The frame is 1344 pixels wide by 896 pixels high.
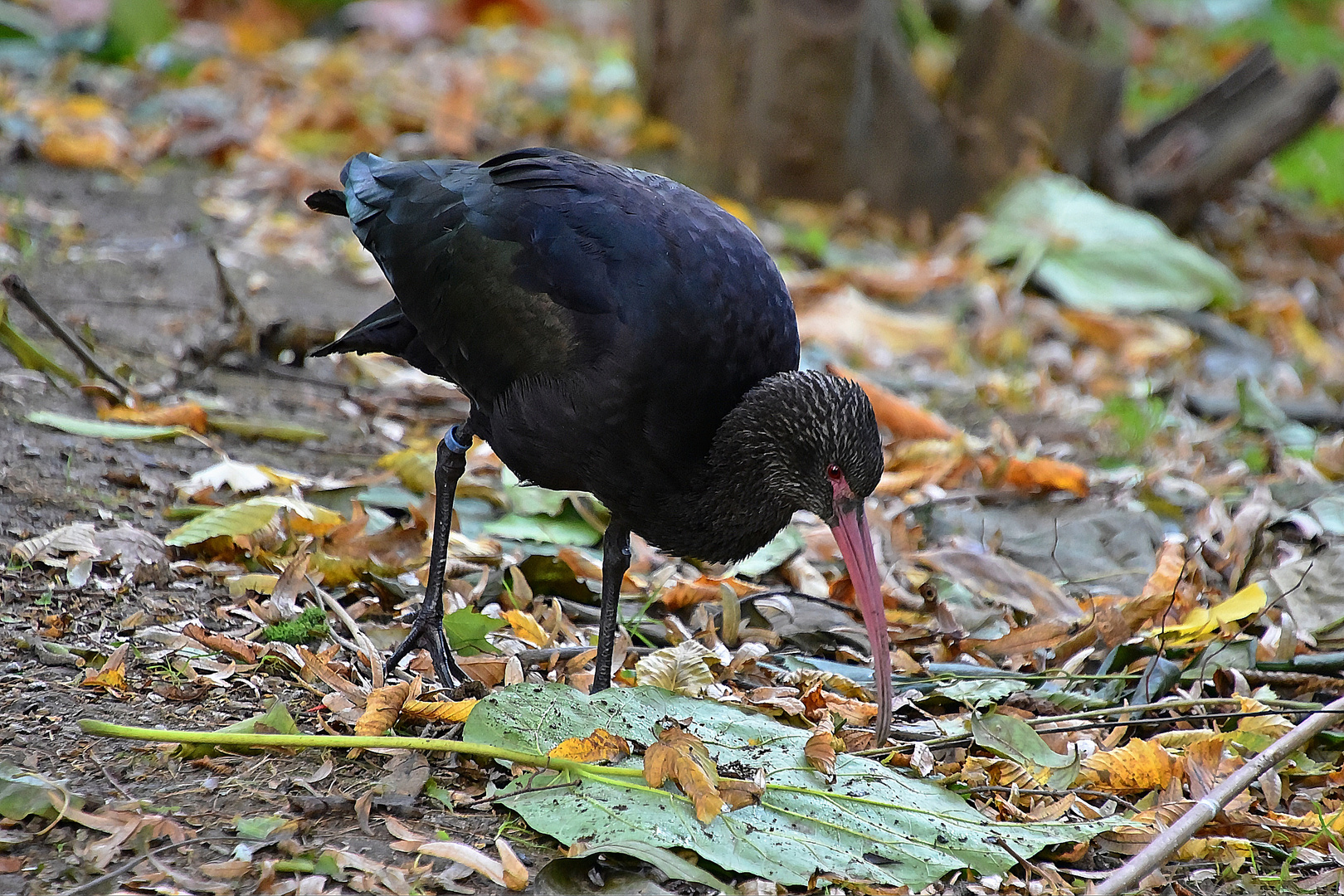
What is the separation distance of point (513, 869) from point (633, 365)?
45.8 inches

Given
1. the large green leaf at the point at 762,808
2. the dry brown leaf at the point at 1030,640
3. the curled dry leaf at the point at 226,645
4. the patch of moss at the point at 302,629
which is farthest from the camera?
the dry brown leaf at the point at 1030,640

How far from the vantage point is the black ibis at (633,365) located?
3.17 m

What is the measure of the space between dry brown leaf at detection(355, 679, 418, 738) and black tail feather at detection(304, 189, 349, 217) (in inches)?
57.6

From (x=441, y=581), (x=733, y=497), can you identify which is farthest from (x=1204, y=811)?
(x=441, y=581)

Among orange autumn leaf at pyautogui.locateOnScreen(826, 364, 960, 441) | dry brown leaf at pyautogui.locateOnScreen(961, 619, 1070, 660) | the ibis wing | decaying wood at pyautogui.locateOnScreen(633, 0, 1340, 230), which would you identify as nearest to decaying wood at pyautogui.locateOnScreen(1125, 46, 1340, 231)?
decaying wood at pyautogui.locateOnScreen(633, 0, 1340, 230)

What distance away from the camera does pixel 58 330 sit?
4.25 meters

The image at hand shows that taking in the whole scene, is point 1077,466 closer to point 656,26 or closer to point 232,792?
point 232,792

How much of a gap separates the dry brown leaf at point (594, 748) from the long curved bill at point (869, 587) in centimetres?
61

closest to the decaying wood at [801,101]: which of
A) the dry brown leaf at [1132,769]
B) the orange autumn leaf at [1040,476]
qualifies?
the orange autumn leaf at [1040,476]

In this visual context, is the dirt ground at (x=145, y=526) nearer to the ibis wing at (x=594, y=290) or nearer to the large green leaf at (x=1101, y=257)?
the ibis wing at (x=594, y=290)

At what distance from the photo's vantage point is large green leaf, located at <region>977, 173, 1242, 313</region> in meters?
7.31

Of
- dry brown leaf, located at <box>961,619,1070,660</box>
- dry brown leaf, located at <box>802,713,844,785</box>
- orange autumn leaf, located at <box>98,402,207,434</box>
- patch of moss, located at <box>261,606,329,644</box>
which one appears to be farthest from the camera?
orange autumn leaf, located at <box>98,402,207,434</box>

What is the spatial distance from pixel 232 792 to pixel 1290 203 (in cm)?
887

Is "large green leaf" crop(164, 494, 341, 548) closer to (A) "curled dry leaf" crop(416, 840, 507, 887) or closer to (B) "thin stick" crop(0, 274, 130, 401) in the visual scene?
(B) "thin stick" crop(0, 274, 130, 401)
